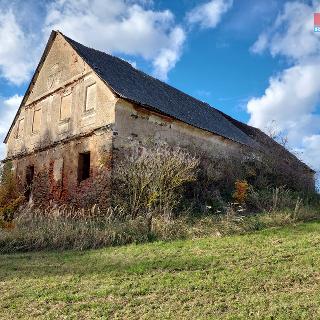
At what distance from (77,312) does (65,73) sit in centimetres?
1436

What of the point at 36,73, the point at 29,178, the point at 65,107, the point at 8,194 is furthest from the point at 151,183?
the point at 36,73

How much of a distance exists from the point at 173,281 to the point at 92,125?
1031 cm

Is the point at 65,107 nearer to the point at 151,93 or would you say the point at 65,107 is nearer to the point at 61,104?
the point at 61,104

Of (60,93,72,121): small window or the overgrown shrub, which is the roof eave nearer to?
the overgrown shrub

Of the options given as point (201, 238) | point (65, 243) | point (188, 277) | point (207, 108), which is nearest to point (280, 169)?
point (207, 108)

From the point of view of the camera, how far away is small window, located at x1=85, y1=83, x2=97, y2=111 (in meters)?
16.5

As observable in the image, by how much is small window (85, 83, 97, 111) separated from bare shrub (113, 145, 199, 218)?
11.1 feet

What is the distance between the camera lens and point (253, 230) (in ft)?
36.8

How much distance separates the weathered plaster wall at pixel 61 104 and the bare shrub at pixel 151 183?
A: 7.85 ft

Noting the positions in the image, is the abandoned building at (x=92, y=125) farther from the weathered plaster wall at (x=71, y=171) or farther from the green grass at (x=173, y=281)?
the green grass at (x=173, y=281)

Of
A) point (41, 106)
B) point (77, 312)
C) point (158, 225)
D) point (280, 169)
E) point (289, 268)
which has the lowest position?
point (77, 312)

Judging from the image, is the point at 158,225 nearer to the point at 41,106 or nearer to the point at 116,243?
the point at 116,243

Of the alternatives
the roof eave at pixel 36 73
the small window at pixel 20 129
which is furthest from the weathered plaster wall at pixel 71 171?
the roof eave at pixel 36 73

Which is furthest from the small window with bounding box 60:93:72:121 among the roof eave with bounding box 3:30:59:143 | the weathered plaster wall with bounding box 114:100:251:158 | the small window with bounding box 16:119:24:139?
the small window with bounding box 16:119:24:139
